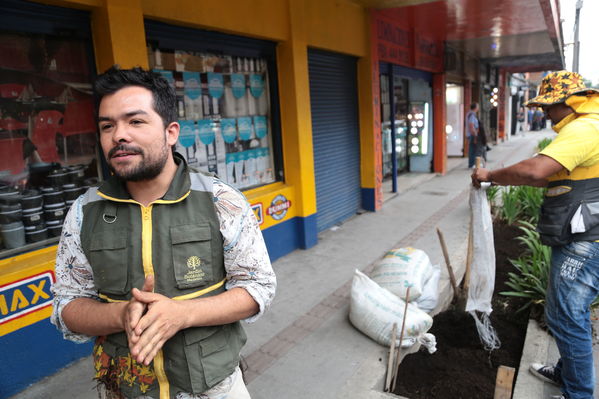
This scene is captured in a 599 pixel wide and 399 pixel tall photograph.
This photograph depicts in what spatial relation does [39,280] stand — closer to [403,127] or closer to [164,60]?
[164,60]

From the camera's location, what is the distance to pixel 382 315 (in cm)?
328

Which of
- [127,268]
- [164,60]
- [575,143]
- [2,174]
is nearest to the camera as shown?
[127,268]

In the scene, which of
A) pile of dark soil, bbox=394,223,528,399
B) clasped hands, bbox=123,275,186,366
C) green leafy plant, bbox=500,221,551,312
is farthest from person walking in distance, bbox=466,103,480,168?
clasped hands, bbox=123,275,186,366

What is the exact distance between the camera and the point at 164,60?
4.24 metres

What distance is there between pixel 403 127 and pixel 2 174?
9625mm

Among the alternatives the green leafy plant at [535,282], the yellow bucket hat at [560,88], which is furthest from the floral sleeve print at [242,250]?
the green leafy plant at [535,282]

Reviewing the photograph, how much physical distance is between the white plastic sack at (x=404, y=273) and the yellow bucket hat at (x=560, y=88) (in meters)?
1.69

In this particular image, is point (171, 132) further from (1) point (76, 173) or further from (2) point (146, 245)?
(1) point (76, 173)

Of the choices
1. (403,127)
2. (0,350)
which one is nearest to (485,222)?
(0,350)

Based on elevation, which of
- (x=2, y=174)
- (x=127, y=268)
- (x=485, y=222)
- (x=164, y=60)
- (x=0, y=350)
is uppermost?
(x=164, y=60)

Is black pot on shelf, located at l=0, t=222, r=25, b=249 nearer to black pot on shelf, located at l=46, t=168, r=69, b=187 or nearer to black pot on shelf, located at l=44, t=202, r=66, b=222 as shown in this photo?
black pot on shelf, located at l=44, t=202, r=66, b=222

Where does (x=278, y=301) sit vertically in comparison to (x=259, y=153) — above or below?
below

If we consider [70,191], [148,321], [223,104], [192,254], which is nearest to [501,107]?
[223,104]

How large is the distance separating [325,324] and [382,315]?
26.3 inches
